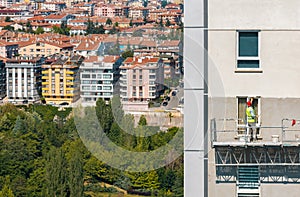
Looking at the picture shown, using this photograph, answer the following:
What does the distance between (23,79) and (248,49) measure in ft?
72.1

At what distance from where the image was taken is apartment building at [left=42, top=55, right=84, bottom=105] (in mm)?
20891

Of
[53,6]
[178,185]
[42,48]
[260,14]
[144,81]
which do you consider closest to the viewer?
[260,14]

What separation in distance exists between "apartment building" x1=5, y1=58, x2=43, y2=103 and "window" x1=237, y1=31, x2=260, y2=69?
21005 mm

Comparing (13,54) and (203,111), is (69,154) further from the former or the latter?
(13,54)

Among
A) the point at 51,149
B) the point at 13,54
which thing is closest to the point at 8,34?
the point at 13,54

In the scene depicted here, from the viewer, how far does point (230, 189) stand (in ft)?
3.69

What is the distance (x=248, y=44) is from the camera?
1084mm

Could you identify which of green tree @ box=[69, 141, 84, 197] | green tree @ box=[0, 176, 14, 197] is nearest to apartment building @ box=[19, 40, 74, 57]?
green tree @ box=[69, 141, 84, 197]

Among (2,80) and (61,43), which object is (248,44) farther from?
(61,43)

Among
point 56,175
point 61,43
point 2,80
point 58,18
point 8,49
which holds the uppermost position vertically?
point 58,18

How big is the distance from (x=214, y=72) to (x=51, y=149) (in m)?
11.4

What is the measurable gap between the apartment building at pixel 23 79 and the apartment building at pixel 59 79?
0.30 meters

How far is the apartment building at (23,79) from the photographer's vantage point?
22250 mm

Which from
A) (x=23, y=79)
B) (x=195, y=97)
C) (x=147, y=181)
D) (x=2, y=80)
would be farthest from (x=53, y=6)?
(x=195, y=97)
